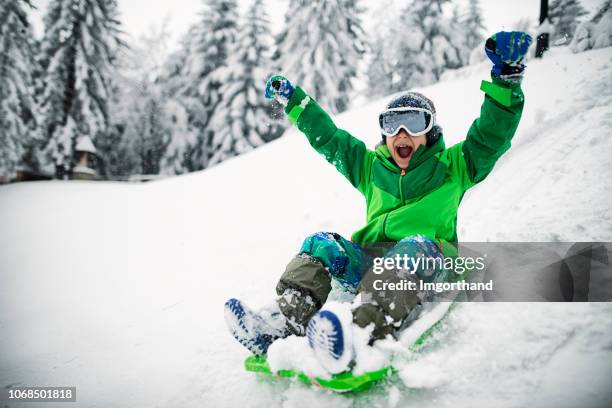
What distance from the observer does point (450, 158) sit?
2.07m

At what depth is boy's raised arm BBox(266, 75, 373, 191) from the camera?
93.0 inches

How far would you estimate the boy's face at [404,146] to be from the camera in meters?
2.09

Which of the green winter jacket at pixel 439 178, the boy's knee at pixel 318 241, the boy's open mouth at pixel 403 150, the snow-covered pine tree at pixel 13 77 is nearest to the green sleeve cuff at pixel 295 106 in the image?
the green winter jacket at pixel 439 178

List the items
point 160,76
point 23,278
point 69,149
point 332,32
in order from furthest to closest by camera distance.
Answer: point 160,76 < point 332,32 < point 69,149 < point 23,278

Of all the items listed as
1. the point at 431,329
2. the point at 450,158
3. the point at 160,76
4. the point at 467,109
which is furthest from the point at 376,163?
the point at 160,76

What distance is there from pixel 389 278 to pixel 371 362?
0.37 metres

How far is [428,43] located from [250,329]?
1773 cm

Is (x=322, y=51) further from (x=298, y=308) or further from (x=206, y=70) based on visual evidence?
(x=298, y=308)

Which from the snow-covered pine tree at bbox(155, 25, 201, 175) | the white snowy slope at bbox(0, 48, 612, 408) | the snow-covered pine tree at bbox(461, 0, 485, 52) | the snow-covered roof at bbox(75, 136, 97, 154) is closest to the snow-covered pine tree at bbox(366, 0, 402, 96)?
the snow-covered pine tree at bbox(461, 0, 485, 52)

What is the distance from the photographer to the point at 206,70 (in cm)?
1777

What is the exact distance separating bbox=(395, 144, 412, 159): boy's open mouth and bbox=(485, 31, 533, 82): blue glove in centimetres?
60

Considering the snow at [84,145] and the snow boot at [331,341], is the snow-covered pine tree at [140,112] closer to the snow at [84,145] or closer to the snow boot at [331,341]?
the snow at [84,145]

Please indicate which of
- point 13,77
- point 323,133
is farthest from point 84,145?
point 323,133

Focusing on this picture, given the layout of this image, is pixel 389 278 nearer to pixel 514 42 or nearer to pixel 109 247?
pixel 514 42
